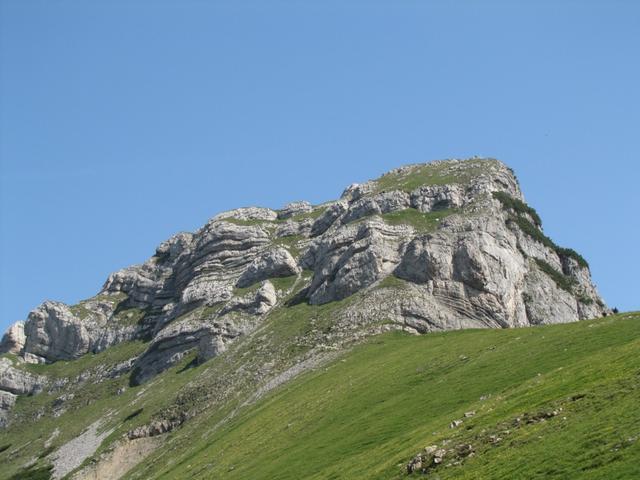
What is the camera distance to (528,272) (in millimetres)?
145500

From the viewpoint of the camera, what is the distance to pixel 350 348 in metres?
123

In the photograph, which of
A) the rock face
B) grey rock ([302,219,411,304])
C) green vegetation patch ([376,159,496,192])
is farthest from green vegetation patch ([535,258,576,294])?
grey rock ([302,219,411,304])

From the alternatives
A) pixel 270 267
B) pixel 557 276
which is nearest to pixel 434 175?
A: pixel 557 276

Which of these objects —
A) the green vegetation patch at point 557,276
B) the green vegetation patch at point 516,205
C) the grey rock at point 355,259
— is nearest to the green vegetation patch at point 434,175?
the green vegetation patch at point 516,205

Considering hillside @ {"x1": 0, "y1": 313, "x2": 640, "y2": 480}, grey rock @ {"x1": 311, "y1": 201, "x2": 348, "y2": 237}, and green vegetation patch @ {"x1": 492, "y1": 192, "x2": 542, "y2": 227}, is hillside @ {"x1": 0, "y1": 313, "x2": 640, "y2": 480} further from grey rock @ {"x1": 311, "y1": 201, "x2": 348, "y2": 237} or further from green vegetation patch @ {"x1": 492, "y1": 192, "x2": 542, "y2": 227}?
grey rock @ {"x1": 311, "y1": 201, "x2": 348, "y2": 237}

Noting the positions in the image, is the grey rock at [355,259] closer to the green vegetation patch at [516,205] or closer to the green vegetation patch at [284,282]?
the green vegetation patch at [284,282]

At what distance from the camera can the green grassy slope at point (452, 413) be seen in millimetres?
43156

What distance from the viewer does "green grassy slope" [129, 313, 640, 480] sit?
4316 centimetres

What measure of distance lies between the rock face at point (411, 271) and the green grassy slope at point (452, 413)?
13955mm

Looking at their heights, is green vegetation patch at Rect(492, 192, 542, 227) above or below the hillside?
above

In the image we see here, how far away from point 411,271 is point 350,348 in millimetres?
20855

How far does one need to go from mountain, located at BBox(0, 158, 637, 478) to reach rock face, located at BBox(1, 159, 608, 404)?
0.36 meters

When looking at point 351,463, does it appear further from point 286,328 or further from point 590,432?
point 286,328

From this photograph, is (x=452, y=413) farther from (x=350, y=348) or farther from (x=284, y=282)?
(x=284, y=282)
